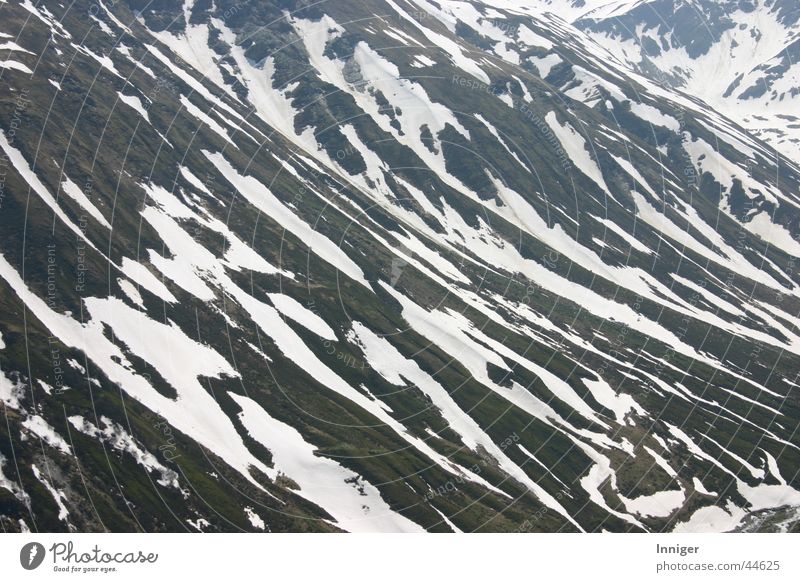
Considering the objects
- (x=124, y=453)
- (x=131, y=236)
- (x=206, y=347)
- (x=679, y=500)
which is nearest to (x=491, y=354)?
(x=679, y=500)

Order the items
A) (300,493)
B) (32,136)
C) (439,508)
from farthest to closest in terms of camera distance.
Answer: (32,136) < (439,508) < (300,493)

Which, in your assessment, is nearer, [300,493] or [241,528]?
[241,528]

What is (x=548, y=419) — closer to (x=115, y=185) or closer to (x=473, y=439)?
(x=473, y=439)

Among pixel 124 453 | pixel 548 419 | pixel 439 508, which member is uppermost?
pixel 548 419

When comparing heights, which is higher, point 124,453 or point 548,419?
point 548,419

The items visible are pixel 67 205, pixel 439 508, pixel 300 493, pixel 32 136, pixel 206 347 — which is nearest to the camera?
pixel 300 493

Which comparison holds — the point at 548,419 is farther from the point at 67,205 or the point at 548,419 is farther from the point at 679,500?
the point at 67,205

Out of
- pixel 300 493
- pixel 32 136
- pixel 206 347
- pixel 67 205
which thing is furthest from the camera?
pixel 32 136

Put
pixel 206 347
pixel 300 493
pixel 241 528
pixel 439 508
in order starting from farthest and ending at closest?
pixel 206 347
pixel 439 508
pixel 300 493
pixel 241 528

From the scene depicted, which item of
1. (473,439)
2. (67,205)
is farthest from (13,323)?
(473,439)
